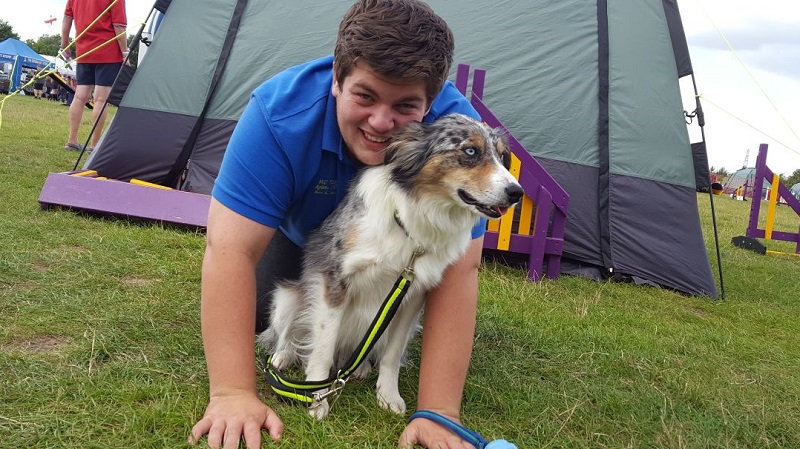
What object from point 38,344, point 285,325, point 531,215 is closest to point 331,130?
point 285,325

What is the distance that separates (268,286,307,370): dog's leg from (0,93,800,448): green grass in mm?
312

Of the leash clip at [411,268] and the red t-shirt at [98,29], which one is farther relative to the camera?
the red t-shirt at [98,29]

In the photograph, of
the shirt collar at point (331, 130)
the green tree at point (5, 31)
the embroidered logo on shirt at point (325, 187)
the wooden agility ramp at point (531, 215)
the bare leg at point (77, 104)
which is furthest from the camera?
the green tree at point (5, 31)

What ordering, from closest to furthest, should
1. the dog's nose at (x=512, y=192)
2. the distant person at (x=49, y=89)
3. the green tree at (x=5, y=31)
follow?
the dog's nose at (x=512, y=192), the distant person at (x=49, y=89), the green tree at (x=5, y=31)

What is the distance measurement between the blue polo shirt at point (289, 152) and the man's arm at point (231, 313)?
77mm

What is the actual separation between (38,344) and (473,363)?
1.79 m

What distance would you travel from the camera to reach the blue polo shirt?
2135 millimetres

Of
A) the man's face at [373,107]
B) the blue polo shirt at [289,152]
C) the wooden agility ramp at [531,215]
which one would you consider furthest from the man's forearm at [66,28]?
the man's face at [373,107]

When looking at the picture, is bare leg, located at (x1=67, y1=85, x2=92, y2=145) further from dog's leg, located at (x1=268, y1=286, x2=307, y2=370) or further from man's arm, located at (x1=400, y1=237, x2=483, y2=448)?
man's arm, located at (x1=400, y1=237, x2=483, y2=448)

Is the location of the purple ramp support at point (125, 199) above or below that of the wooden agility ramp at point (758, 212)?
above

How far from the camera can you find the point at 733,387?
9.77 ft

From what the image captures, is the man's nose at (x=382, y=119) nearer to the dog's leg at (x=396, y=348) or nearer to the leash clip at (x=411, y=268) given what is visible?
the leash clip at (x=411, y=268)

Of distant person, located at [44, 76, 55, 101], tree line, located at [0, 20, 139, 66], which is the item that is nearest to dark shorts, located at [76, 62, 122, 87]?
distant person, located at [44, 76, 55, 101]

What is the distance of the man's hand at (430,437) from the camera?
2008mm
